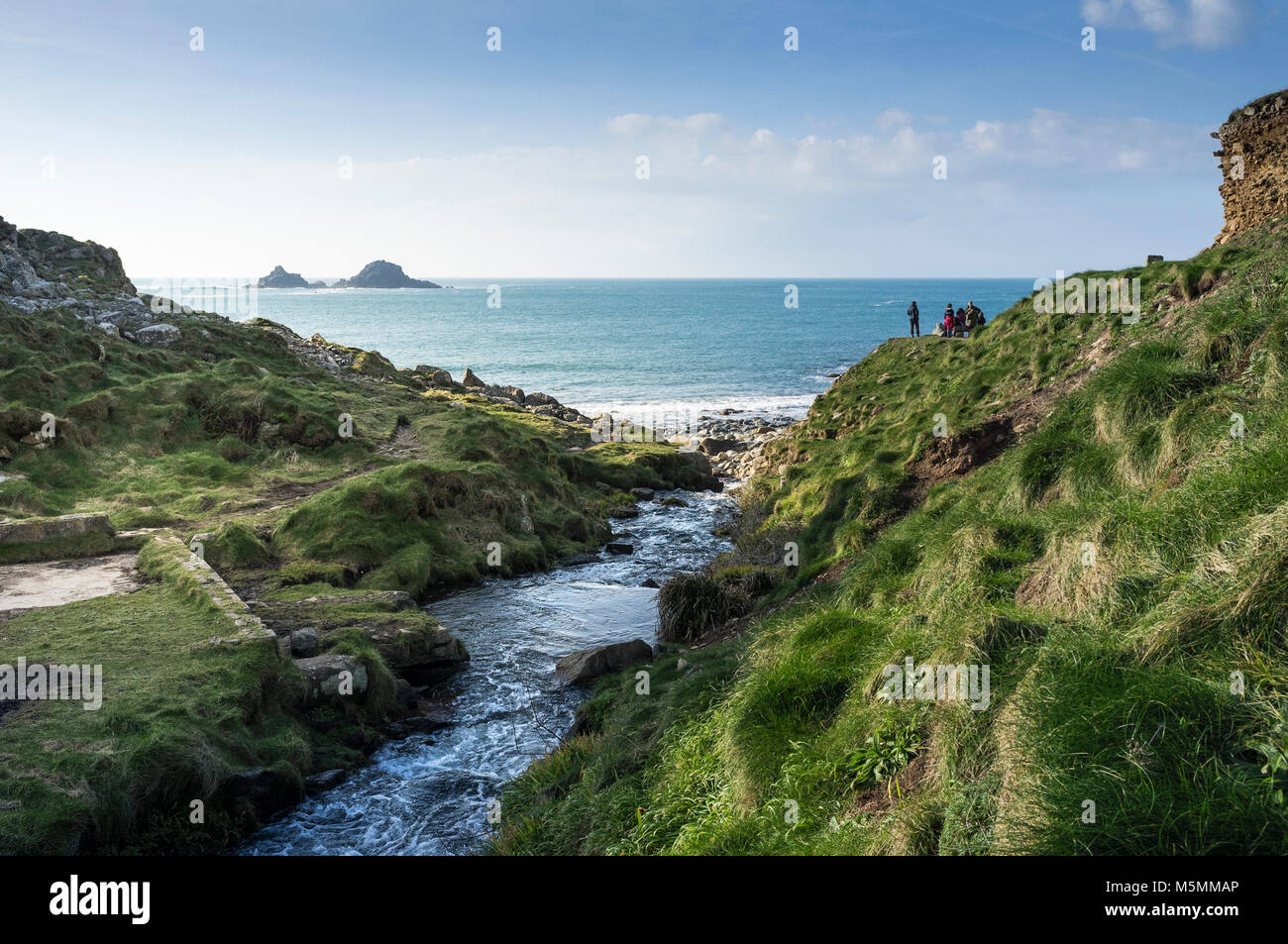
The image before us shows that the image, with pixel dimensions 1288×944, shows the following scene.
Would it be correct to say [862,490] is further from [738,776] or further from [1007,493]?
[738,776]

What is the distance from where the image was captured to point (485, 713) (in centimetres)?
1397

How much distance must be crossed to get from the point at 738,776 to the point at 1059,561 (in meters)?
3.55

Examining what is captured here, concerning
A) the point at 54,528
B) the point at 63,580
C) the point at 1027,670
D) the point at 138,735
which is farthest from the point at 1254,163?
the point at 54,528

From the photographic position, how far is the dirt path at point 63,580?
1379cm

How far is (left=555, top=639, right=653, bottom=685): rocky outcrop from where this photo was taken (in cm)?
1488

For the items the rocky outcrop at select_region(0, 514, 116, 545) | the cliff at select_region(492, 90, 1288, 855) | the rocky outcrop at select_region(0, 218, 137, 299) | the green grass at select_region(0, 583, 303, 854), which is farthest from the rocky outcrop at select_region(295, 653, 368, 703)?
the rocky outcrop at select_region(0, 218, 137, 299)

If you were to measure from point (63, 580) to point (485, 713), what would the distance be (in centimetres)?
857

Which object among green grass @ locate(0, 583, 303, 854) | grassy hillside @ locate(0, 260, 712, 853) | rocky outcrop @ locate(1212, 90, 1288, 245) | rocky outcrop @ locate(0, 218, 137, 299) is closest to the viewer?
green grass @ locate(0, 583, 303, 854)

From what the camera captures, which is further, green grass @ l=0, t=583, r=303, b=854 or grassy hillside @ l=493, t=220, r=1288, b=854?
green grass @ l=0, t=583, r=303, b=854

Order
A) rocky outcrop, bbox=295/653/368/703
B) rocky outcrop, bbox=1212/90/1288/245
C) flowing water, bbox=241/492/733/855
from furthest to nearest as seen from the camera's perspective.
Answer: rocky outcrop, bbox=1212/90/1288/245
rocky outcrop, bbox=295/653/368/703
flowing water, bbox=241/492/733/855

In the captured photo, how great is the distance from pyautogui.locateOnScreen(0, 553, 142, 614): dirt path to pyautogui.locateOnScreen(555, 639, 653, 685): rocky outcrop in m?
8.38

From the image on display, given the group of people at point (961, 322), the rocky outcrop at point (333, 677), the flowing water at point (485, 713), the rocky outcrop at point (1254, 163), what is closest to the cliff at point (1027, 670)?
the flowing water at point (485, 713)

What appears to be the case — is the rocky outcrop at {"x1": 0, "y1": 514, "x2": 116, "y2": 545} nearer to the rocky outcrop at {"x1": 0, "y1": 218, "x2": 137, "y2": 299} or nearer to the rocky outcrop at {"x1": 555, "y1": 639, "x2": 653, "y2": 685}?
the rocky outcrop at {"x1": 555, "y1": 639, "x2": 653, "y2": 685}
